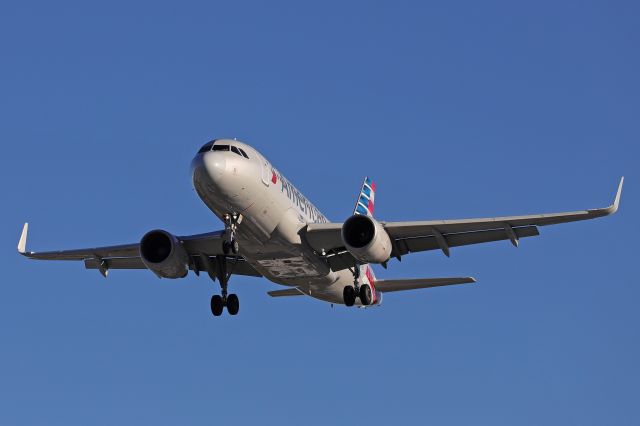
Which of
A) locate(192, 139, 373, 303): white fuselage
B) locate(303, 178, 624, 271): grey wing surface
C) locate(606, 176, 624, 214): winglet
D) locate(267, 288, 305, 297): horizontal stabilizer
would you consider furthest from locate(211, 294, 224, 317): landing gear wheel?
locate(606, 176, 624, 214): winglet

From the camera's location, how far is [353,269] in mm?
45281

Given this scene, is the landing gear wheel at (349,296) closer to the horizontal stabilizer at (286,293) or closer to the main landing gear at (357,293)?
the main landing gear at (357,293)

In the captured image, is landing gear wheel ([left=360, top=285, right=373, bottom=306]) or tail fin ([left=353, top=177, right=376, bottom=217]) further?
tail fin ([left=353, top=177, right=376, bottom=217])

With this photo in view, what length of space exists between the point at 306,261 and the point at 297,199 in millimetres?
Answer: 2297

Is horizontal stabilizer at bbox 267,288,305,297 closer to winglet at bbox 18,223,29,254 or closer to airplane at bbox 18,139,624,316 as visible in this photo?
airplane at bbox 18,139,624,316

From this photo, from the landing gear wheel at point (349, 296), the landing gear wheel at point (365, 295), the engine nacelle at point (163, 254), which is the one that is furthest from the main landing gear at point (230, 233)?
the landing gear wheel at point (365, 295)

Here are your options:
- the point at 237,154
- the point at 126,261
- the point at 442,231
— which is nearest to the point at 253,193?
the point at 237,154

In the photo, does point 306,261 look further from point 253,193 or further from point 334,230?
point 253,193

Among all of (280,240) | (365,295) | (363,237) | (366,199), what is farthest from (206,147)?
(366,199)

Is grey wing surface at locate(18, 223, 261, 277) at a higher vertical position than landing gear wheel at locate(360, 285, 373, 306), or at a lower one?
higher

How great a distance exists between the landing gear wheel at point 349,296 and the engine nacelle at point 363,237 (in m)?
3.81

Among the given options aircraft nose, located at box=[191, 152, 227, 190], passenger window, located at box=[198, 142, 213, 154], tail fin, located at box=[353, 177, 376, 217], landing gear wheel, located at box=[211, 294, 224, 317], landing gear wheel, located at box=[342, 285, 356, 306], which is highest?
tail fin, located at box=[353, 177, 376, 217]

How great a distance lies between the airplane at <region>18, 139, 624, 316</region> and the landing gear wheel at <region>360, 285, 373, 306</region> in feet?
0.13

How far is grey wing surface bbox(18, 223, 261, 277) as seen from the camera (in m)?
43.7
